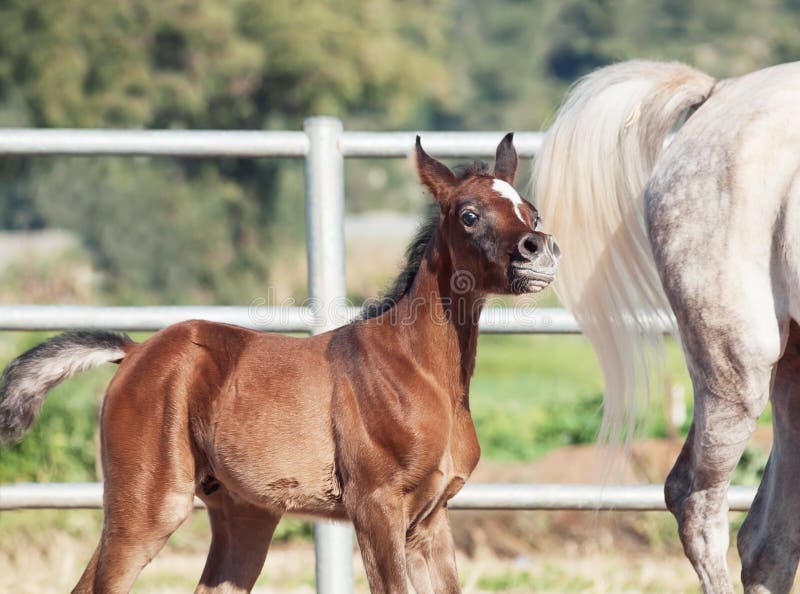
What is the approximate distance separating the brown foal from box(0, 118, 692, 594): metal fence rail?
0.45 m

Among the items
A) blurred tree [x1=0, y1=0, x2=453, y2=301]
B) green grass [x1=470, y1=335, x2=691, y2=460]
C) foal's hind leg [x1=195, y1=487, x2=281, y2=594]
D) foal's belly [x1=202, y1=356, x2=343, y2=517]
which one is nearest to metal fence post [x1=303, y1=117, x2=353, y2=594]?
foal's hind leg [x1=195, y1=487, x2=281, y2=594]

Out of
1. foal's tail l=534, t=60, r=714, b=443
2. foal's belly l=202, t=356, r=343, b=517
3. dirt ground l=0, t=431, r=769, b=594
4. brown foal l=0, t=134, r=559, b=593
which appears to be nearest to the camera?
brown foal l=0, t=134, r=559, b=593

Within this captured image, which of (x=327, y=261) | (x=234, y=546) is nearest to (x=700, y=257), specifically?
(x=327, y=261)

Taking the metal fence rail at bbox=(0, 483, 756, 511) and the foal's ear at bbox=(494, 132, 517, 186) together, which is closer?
the foal's ear at bbox=(494, 132, 517, 186)

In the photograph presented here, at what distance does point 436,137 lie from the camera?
12.3 feet

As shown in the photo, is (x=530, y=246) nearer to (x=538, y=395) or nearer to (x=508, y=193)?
(x=508, y=193)

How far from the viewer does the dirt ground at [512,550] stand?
14.3ft

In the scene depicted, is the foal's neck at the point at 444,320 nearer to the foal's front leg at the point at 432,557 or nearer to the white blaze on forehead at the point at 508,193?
the white blaze on forehead at the point at 508,193

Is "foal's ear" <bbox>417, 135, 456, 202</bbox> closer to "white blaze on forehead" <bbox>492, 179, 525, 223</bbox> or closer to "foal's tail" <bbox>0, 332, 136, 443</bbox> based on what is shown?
"white blaze on forehead" <bbox>492, 179, 525, 223</bbox>

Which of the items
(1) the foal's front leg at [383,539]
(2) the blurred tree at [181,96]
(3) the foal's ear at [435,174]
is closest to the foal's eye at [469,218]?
(3) the foal's ear at [435,174]

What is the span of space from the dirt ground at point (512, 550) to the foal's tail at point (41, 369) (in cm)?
125

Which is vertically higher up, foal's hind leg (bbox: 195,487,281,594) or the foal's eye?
the foal's eye

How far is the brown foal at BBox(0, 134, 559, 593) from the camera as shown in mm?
2969

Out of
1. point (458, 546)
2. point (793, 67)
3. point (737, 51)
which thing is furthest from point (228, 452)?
point (737, 51)
